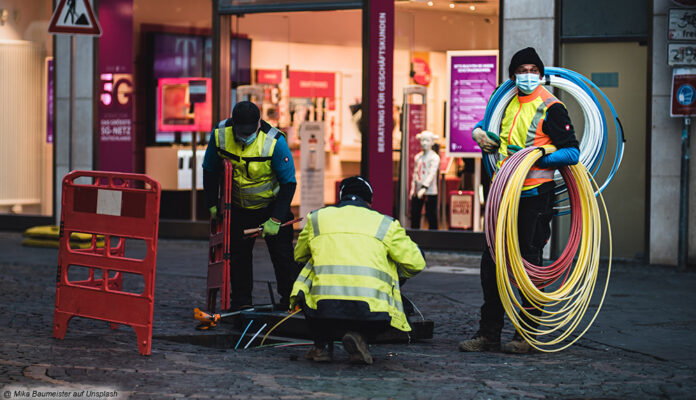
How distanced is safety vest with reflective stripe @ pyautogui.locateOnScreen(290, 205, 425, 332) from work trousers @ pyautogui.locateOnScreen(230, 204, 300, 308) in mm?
1440

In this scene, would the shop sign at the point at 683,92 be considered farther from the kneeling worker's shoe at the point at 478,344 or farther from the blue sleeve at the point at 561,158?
the kneeling worker's shoe at the point at 478,344

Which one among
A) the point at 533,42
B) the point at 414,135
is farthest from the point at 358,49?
the point at 533,42

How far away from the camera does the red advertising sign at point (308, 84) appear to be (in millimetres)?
14367

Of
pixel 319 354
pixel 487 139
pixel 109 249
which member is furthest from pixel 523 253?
pixel 109 249

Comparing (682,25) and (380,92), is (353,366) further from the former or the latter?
(380,92)

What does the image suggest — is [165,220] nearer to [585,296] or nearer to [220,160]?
[220,160]

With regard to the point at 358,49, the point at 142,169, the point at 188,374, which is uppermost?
the point at 358,49

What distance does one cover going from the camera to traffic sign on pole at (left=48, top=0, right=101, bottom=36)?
36.8 feet

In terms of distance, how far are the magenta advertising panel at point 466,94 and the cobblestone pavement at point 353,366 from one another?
4.43 m

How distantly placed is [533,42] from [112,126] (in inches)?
247

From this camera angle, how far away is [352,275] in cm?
635

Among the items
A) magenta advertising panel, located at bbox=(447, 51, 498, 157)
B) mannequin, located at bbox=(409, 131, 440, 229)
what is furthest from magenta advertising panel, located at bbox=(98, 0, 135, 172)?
magenta advertising panel, located at bbox=(447, 51, 498, 157)

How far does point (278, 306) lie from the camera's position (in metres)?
7.86

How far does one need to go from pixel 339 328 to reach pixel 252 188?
182cm
